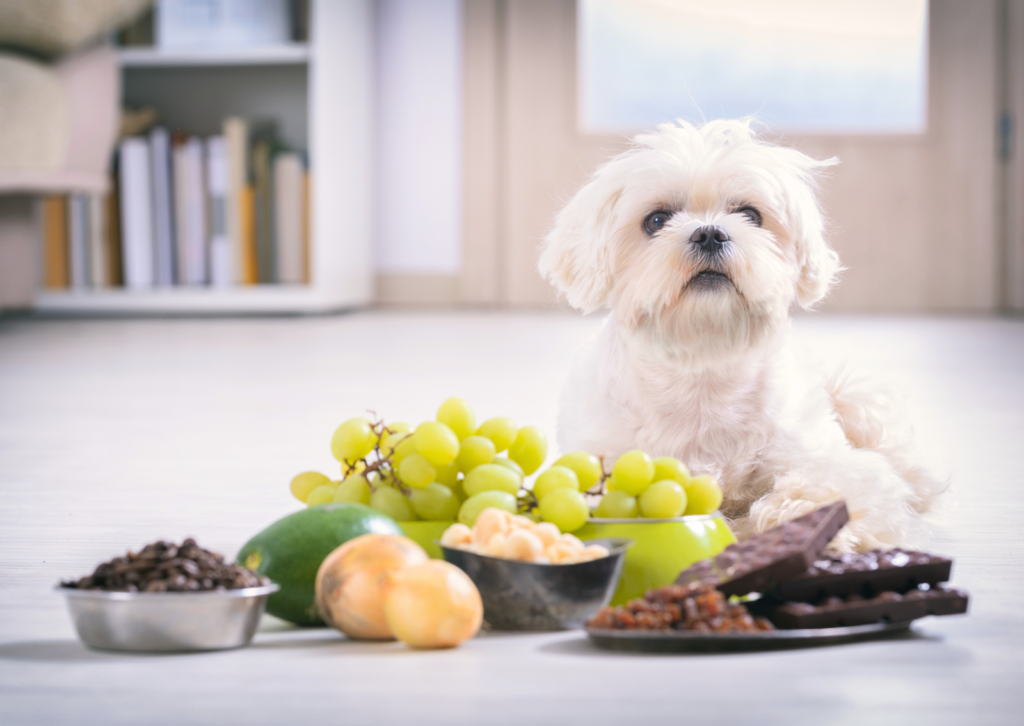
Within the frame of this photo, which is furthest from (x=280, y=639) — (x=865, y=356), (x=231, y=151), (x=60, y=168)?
(x=231, y=151)

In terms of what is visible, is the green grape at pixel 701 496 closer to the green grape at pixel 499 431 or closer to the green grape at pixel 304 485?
the green grape at pixel 499 431

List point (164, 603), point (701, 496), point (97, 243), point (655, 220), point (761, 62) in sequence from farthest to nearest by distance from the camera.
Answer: point (761, 62)
point (97, 243)
point (655, 220)
point (701, 496)
point (164, 603)

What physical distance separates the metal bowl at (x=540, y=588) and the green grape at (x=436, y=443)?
6.5 inches

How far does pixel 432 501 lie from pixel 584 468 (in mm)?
158

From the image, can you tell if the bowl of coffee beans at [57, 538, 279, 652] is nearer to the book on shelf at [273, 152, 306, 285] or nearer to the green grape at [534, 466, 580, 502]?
the green grape at [534, 466, 580, 502]

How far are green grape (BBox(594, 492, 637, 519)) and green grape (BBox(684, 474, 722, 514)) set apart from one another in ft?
0.18

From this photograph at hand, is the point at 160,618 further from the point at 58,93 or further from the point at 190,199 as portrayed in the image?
the point at 190,199

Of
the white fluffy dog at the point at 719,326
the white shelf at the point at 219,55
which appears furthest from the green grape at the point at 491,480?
the white shelf at the point at 219,55

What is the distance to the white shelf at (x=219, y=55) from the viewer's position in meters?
4.96

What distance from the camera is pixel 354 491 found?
44.8 inches

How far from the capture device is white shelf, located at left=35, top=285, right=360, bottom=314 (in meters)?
5.02

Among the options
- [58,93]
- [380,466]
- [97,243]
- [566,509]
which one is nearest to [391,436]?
[380,466]

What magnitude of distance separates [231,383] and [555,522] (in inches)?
79.9

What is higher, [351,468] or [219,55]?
[219,55]
